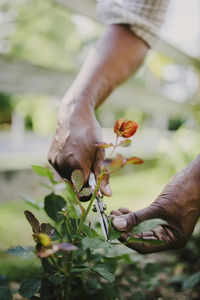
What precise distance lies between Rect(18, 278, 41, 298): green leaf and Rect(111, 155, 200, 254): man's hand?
220mm

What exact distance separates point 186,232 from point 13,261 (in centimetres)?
101

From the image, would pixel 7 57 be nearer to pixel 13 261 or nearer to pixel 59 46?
pixel 13 261

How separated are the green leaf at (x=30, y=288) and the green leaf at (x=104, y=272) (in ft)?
0.44

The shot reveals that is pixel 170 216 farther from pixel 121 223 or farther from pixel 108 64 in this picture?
pixel 108 64

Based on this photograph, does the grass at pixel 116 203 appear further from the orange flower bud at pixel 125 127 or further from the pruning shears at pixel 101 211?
the orange flower bud at pixel 125 127

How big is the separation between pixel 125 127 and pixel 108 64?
54cm

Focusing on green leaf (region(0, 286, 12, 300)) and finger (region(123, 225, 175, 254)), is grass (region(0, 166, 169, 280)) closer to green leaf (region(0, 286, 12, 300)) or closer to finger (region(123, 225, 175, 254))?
green leaf (region(0, 286, 12, 300))

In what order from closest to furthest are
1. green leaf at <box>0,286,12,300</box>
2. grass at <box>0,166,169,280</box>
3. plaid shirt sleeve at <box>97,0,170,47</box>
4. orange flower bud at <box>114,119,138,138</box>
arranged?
orange flower bud at <box>114,119,138,138</box>, green leaf at <box>0,286,12,300</box>, plaid shirt sleeve at <box>97,0,170,47</box>, grass at <box>0,166,169,280</box>

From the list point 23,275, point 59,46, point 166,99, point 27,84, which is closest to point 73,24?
point 59,46

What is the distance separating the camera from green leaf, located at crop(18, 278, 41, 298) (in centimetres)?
72

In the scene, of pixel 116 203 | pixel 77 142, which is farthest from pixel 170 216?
pixel 116 203

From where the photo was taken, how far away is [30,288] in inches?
29.0

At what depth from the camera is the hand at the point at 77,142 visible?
2.77ft

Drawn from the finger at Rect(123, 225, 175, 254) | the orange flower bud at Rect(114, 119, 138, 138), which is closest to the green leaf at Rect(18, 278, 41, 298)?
the finger at Rect(123, 225, 175, 254)
